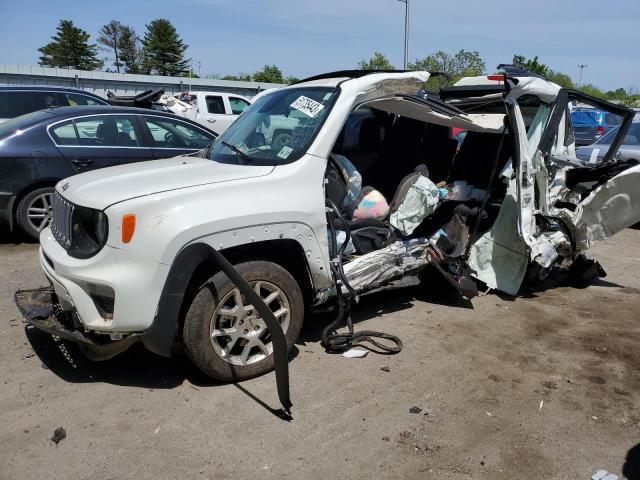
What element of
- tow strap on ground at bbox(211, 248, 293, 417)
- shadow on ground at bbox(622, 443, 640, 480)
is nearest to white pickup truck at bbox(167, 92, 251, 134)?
tow strap on ground at bbox(211, 248, 293, 417)

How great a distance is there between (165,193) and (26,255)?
13.6 feet

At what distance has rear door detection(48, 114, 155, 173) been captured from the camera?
22.0 feet

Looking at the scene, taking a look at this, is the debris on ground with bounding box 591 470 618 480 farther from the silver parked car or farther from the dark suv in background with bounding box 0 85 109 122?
the dark suv in background with bounding box 0 85 109 122

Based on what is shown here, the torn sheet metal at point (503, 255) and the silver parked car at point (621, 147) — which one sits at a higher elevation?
the silver parked car at point (621, 147)

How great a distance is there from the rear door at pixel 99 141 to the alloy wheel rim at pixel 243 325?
4.11 m

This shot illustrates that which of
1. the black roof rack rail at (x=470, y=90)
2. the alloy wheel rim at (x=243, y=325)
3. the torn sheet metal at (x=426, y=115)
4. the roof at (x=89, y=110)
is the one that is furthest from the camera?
the roof at (x=89, y=110)

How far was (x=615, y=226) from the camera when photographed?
5.60 m

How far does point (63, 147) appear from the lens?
6672mm

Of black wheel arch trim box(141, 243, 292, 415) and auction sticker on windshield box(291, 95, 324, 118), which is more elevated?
auction sticker on windshield box(291, 95, 324, 118)

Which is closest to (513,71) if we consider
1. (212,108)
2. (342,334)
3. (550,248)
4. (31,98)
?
(550,248)

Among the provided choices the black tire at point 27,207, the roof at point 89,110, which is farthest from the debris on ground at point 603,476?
the roof at point 89,110

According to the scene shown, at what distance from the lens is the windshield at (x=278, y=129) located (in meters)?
4.07

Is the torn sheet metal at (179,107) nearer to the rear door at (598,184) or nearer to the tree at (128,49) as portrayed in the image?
the rear door at (598,184)

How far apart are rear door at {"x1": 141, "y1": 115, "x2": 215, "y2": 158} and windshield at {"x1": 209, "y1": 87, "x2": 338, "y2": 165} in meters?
2.86
